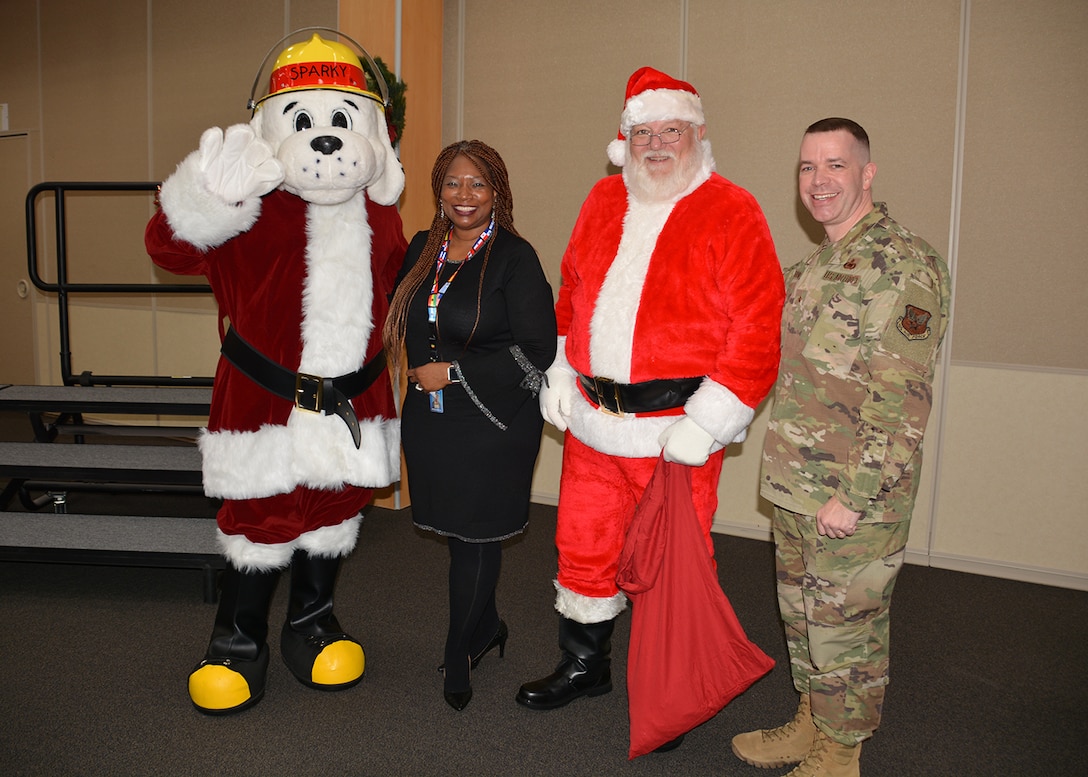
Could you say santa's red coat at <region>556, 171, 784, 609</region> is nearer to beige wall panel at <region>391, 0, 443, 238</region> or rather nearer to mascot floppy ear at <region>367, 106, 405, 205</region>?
mascot floppy ear at <region>367, 106, 405, 205</region>

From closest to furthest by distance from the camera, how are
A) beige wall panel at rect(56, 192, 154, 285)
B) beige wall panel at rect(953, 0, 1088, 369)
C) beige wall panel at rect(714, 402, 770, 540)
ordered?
beige wall panel at rect(953, 0, 1088, 369) → beige wall panel at rect(714, 402, 770, 540) → beige wall panel at rect(56, 192, 154, 285)

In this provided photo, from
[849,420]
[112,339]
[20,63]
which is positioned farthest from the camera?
[20,63]

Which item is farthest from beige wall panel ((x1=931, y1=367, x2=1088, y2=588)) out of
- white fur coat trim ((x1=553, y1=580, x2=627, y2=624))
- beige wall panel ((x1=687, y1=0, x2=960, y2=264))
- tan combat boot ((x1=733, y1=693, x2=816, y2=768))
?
white fur coat trim ((x1=553, y1=580, x2=627, y2=624))

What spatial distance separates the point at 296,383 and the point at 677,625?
1154 mm

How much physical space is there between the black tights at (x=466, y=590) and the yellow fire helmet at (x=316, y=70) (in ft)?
4.12

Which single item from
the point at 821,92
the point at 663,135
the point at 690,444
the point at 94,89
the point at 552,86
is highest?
the point at 94,89

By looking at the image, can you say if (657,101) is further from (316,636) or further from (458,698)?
(316,636)

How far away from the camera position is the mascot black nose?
2037 millimetres

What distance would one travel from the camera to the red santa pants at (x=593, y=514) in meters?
2.14

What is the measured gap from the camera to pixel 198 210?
1.99 metres

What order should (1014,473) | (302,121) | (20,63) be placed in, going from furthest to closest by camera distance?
(20,63) < (1014,473) < (302,121)

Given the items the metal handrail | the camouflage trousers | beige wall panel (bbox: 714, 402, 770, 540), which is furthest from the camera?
beige wall panel (bbox: 714, 402, 770, 540)

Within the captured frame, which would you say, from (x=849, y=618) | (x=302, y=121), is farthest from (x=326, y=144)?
(x=849, y=618)

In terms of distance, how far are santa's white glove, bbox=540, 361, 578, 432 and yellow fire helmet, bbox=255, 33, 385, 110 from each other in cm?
92
